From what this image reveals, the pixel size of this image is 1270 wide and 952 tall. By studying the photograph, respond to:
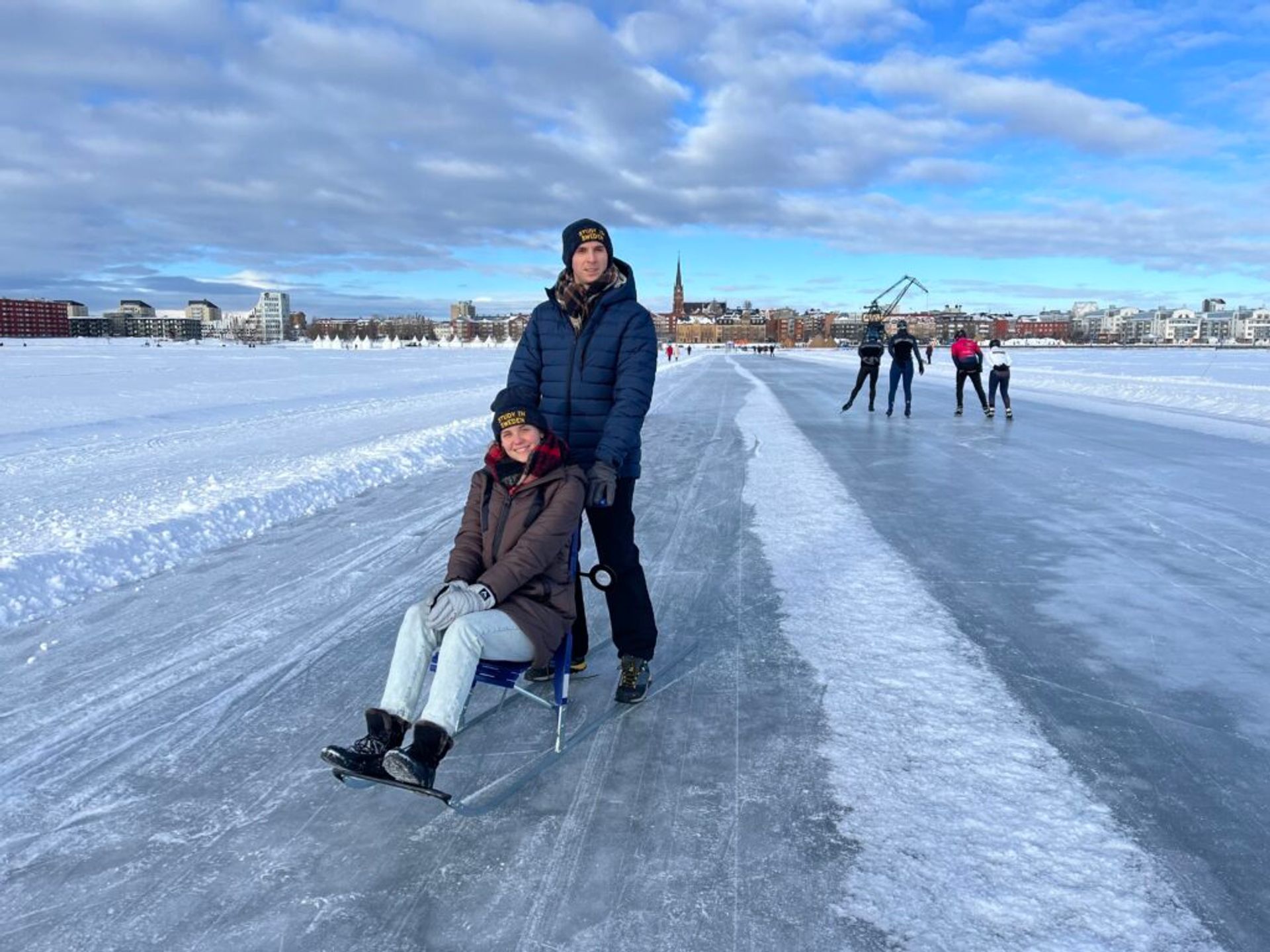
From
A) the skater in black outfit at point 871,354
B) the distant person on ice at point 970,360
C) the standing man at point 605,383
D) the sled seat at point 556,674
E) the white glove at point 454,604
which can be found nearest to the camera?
the white glove at point 454,604

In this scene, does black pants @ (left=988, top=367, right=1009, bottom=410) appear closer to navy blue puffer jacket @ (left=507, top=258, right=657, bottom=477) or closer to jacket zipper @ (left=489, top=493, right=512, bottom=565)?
navy blue puffer jacket @ (left=507, top=258, right=657, bottom=477)

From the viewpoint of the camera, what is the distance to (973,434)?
39.9 feet

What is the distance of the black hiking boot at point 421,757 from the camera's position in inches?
100

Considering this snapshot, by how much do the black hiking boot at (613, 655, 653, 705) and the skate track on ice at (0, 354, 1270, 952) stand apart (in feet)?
0.23

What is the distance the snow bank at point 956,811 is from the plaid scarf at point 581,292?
1868mm

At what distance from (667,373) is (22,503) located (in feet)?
98.5

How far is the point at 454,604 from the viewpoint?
278cm

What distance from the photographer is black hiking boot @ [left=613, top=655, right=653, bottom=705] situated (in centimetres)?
345

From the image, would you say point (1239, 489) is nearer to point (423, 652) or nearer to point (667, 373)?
point (423, 652)

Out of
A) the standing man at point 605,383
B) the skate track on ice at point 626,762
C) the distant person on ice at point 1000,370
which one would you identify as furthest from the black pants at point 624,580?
the distant person on ice at point 1000,370

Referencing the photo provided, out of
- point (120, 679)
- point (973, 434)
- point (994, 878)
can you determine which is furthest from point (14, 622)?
point (973, 434)

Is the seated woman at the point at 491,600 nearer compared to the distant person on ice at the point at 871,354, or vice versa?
the seated woman at the point at 491,600

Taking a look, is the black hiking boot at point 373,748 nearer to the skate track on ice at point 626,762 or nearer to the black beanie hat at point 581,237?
the skate track on ice at point 626,762

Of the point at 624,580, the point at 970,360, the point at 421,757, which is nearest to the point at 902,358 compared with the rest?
the point at 970,360
